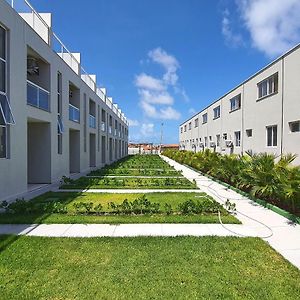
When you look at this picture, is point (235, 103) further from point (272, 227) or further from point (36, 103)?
point (272, 227)

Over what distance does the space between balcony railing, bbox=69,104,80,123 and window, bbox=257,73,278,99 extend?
1235cm

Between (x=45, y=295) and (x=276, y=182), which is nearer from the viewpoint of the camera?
(x=45, y=295)

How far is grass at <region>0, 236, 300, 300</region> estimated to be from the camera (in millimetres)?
4070

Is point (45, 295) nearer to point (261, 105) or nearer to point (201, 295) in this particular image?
point (201, 295)

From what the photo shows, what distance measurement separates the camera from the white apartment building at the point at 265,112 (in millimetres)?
14391

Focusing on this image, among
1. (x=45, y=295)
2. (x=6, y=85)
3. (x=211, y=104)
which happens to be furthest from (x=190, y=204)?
(x=211, y=104)

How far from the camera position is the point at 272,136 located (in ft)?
55.8

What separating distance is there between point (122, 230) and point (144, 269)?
2318mm

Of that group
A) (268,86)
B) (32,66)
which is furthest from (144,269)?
(268,86)

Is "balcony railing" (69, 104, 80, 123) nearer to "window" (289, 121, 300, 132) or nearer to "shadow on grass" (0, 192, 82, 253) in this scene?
"shadow on grass" (0, 192, 82, 253)

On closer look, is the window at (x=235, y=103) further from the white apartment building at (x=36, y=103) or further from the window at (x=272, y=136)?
the white apartment building at (x=36, y=103)

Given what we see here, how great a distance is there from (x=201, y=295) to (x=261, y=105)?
16436 mm

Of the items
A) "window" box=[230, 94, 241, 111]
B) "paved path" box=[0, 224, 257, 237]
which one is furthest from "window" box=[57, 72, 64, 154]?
"window" box=[230, 94, 241, 111]

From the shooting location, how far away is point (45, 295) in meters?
3.98
